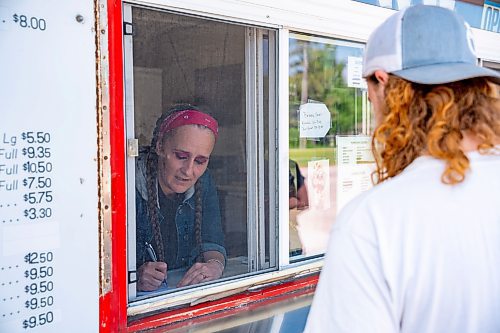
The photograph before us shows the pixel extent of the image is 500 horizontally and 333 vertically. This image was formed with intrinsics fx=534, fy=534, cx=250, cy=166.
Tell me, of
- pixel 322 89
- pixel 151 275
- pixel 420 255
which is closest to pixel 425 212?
pixel 420 255

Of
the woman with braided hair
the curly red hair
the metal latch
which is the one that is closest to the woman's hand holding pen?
the woman with braided hair

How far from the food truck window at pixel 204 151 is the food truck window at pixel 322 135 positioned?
0.49 feet

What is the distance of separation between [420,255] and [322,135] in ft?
5.03

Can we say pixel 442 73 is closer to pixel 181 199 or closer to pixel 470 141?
pixel 470 141

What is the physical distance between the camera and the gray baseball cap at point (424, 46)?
1003mm

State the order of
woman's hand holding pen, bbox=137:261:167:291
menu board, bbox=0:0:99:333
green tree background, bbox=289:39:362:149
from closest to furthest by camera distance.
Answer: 1. menu board, bbox=0:0:99:333
2. woman's hand holding pen, bbox=137:261:167:291
3. green tree background, bbox=289:39:362:149

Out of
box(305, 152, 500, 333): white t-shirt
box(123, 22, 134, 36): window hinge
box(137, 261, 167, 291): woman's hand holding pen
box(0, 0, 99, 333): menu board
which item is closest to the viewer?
box(305, 152, 500, 333): white t-shirt

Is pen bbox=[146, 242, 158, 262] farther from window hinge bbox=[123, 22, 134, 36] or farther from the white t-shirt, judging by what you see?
the white t-shirt

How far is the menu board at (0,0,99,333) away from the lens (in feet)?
4.49

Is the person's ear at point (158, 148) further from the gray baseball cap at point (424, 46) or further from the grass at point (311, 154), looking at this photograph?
the gray baseball cap at point (424, 46)

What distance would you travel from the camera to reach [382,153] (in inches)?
41.3

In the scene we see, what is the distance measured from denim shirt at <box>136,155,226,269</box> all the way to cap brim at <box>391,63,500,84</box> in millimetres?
1181

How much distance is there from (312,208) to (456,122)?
1.52 metres

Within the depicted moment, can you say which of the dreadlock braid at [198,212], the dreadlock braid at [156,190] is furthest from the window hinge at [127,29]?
the dreadlock braid at [198,212]
